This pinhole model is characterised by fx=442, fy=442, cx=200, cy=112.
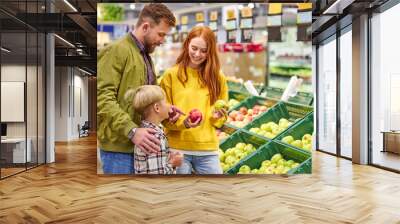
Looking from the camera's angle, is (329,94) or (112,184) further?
(329,94)

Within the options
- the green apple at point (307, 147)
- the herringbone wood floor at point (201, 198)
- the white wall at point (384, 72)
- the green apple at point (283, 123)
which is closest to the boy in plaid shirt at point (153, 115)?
the herringbone wood floor at point (201, 198)

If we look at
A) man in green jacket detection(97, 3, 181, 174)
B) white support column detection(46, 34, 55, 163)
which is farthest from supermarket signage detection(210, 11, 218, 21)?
white support column detection(46, 34, 55, 163)

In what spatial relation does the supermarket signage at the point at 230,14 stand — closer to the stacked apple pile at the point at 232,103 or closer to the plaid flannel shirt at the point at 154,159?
the stacked apple pile at the point at 232,103

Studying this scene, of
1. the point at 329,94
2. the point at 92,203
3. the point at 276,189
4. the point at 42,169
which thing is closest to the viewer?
the point at 92,203

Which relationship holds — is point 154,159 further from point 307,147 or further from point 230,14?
point 230,14

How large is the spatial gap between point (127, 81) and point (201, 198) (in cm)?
194

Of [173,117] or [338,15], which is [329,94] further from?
[173,117]

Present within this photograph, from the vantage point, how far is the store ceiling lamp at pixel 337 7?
6.88m

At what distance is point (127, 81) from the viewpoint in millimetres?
5914

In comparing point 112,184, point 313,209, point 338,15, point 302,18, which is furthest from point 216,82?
point 338,15

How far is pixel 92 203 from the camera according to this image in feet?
15.5

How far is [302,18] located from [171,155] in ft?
8.77

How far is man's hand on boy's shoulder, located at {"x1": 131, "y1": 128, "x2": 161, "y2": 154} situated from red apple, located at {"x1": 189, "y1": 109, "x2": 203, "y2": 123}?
1.74 ft

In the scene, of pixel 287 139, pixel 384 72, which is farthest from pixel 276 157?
pixel 384 72
